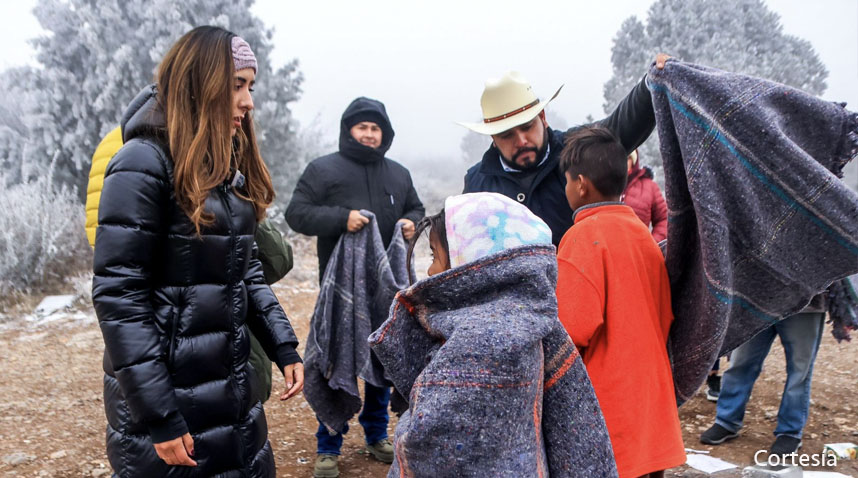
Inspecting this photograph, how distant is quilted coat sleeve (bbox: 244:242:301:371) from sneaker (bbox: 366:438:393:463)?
5.88 feet

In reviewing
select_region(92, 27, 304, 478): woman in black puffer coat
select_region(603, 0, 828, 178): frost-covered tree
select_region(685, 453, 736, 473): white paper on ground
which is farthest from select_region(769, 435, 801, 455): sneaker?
select_region(603, 0, 828, 178): frost-covered tree

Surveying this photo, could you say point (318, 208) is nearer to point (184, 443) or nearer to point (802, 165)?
point (184, 443)

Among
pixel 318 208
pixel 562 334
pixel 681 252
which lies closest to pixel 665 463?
pixel 681 252

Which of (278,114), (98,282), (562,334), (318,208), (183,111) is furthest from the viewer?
(278,114)

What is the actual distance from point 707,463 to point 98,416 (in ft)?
13.6

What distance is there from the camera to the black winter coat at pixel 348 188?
3604mm

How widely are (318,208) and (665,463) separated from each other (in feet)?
7.78

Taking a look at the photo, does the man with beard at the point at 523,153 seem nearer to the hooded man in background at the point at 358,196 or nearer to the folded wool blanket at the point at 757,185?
the folded wool blanket at the point at 757,185

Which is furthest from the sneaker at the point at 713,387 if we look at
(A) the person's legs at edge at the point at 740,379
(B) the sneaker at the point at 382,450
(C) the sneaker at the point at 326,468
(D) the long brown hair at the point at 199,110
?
(D) the long brown hair at the point at 199,110

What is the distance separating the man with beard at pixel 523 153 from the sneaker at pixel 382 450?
1.81m

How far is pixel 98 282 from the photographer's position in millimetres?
1587

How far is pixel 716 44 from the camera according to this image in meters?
18.6

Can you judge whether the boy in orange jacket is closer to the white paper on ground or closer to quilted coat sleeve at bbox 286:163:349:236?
the white paper on ground

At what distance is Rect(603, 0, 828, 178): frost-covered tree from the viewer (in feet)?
61.1
